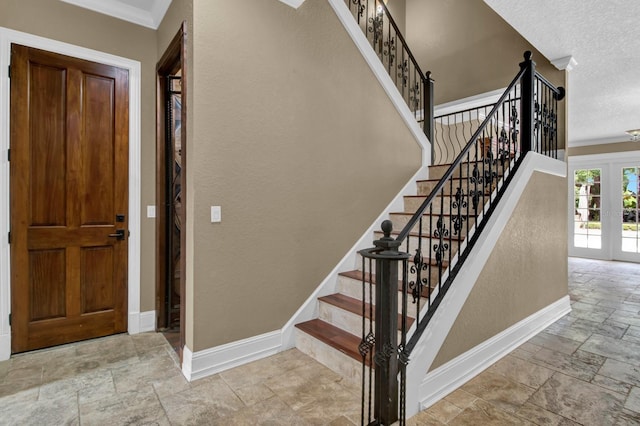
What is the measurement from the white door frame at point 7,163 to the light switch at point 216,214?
1154mm

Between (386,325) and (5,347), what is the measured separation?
2899mm

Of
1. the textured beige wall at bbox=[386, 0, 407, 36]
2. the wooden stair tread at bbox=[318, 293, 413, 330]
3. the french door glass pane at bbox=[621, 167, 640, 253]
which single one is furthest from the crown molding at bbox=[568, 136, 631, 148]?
the wooden stair tread at bbox=[318, 293, 413, 330]

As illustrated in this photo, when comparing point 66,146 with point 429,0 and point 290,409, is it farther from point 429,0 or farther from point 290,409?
point 429,0

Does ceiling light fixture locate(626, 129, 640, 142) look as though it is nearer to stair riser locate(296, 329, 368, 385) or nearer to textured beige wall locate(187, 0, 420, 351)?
textured beige wall locate(187, 0, 420, 351)

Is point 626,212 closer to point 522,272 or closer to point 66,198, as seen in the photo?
point 522,272

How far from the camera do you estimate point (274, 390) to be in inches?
84.5

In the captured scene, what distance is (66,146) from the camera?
2760 mm

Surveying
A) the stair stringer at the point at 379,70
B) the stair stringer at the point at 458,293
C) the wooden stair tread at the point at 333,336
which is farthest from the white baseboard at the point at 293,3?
the wooden stair tread at the point at 333,336

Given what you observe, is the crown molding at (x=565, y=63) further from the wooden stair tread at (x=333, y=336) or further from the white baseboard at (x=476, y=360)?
the wooden stair tread at (x=333, y=336)

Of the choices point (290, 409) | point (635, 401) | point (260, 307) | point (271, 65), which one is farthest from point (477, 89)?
point (290, 409)

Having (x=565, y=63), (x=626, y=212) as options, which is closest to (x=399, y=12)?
(x=565, y=63)

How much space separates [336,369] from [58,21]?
139 inches

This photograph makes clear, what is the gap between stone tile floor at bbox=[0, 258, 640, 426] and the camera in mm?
1887

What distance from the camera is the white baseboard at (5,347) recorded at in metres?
2.52
